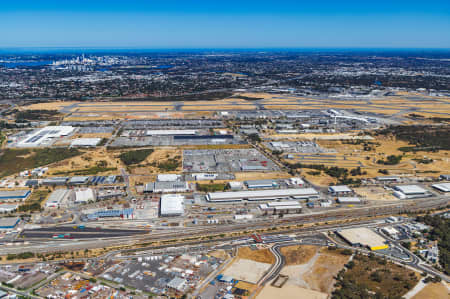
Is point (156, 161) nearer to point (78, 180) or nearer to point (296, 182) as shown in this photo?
point (78, 180)

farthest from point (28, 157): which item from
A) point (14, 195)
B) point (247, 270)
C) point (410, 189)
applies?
point (410, 189)

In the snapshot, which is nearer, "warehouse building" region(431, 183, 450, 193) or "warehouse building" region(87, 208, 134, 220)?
"warehouse building" region(87, 208, 134, 220)

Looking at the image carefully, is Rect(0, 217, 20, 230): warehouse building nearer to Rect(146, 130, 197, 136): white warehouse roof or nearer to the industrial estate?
the industrial estate

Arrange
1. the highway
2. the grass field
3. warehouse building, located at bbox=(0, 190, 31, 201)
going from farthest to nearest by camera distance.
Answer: the grass field, warehouse building, located at bbox=(0, 190, 31, 201), the highway

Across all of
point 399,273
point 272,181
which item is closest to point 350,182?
point 272,181

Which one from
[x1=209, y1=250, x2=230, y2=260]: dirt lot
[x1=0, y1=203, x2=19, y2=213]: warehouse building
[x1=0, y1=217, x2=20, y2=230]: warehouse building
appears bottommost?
[x1=209, y1=250, x2=230, y2=260]: dirt lot

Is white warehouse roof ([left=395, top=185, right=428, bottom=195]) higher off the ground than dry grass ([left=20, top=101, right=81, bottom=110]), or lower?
lower

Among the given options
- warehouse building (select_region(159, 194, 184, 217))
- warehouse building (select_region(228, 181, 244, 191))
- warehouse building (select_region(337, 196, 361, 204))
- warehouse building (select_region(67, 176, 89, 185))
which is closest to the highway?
warehouse building (select_region(337, 196, 361, 204))

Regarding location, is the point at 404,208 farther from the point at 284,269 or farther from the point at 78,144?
the point at 78,144
